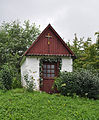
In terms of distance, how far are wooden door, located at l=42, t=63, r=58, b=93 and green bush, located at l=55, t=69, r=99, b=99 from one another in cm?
163

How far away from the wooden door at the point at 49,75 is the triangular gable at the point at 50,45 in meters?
0.98

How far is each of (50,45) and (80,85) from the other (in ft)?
12.5

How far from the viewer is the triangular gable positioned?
11.6 metres

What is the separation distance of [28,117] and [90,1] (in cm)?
851

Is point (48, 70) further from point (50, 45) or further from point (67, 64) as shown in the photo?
point (50, 45)

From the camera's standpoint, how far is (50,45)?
11.8 m

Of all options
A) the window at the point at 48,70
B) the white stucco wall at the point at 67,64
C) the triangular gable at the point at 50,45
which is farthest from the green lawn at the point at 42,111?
the triangular gable at the point at 50,45

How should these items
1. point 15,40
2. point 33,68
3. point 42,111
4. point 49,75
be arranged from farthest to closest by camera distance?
point 15,40 < point 49,75 < point 33,68 < point 42,111

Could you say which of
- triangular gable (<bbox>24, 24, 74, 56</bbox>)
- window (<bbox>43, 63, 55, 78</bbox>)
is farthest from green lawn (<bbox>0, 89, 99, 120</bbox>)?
triangular gable (<bbox>24, 24, 74, 56</bbox>)

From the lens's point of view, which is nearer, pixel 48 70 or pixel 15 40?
pixel 48 70

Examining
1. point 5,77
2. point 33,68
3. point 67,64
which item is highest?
point 67,64

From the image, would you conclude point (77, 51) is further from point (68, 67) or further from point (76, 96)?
point (76, 96)

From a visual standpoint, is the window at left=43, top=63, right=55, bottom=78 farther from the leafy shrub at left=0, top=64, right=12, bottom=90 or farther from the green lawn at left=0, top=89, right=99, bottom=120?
the green lawn at left=0, top=89, right=99, bottom=120

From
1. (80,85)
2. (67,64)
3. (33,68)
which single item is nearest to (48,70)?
(33,68)
